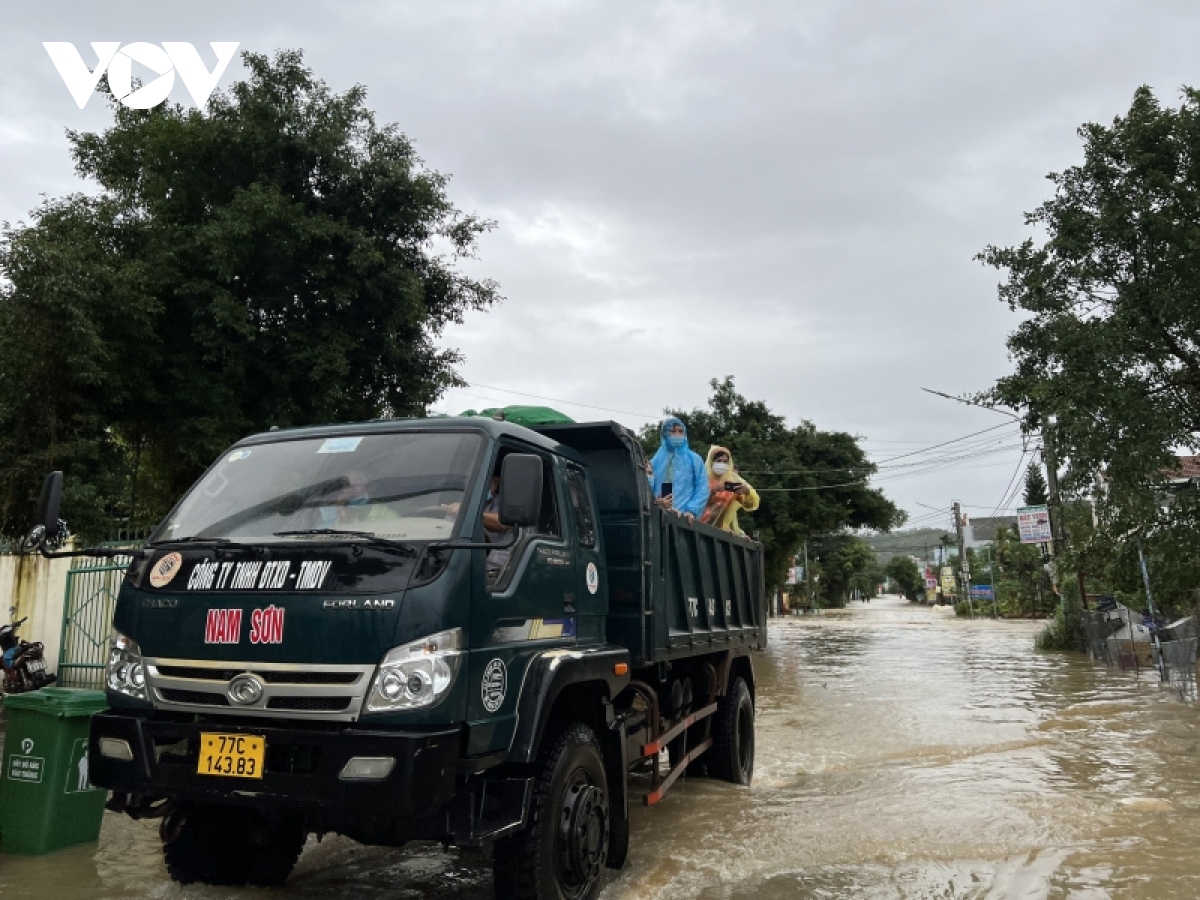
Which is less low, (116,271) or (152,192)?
(152,192)

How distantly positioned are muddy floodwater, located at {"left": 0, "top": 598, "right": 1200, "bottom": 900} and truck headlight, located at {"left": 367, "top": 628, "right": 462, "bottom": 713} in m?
1.86

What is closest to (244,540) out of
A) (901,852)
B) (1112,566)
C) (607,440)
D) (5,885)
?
(607,440)

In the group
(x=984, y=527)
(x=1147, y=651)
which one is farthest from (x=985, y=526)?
(x=1147, y=651)

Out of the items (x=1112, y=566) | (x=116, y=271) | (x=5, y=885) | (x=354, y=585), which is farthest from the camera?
(x=1112, y=566)

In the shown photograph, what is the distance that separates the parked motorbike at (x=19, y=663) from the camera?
35.9ft

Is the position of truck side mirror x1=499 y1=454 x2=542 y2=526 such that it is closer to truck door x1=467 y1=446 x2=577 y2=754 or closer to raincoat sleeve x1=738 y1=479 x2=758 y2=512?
truck door x1=467 y1=446 x2=577 y2=754

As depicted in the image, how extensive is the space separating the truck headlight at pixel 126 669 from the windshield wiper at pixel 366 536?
717 millimetres

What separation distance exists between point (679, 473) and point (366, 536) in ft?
12.2

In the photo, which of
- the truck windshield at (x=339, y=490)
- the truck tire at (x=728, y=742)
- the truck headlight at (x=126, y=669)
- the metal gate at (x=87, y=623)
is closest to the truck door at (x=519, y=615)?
the truck windshield at (x=339, y=490)

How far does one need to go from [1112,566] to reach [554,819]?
15402mm

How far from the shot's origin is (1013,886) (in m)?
4.82

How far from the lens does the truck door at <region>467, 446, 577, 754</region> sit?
3.54 metres

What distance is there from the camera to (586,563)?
4.64 metres

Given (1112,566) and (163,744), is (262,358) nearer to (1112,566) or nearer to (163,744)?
(163,744)
